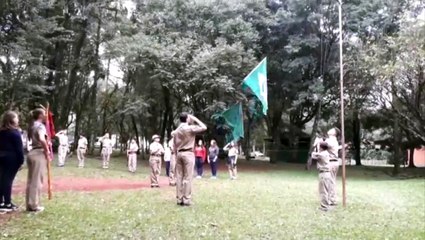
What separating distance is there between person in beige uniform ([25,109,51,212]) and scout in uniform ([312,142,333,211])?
5.79 m

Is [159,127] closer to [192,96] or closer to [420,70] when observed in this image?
[192,96]

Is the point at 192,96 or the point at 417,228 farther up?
the point at 192,96

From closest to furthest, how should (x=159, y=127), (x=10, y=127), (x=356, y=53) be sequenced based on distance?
1. (x=10, y=127)
2. (x=356, y=53)
3. (x=159, y=127)

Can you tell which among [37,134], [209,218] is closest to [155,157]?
[209,218]

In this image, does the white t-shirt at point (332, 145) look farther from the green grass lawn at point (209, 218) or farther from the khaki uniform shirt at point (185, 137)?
the khaki uniform shirt at point (185, 137)

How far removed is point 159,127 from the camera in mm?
42125

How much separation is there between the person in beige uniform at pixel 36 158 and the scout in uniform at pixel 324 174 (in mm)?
5788

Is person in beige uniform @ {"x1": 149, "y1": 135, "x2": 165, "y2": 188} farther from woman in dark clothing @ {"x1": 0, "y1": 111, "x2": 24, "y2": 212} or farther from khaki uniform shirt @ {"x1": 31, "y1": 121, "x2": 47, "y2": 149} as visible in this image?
woman in dark clothing @ {"x1": 0, "y1": 111, "x2": 24, "y2": 212}

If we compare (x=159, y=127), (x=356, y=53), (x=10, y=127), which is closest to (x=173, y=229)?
(x=10, y=127)

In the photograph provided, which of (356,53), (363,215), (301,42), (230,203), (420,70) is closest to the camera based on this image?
(363,215)

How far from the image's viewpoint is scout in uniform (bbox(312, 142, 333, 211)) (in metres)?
10.9

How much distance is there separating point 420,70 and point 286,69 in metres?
9.27

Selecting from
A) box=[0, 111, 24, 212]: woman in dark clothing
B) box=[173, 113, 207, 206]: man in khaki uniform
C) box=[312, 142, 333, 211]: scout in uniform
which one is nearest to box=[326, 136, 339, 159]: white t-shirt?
box=[312, 142, 333, 211]: scout in uniform

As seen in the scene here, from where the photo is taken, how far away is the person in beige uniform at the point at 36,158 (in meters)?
8.14
